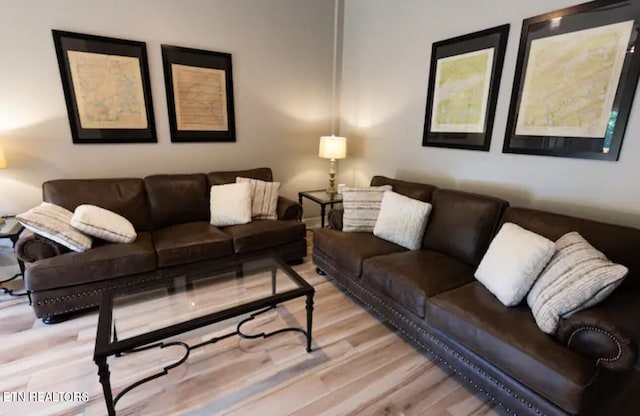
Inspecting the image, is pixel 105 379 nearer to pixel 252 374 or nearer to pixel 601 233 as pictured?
pixel 252 374

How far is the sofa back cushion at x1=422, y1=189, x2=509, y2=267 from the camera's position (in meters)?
2.18

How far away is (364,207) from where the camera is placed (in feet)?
9.09

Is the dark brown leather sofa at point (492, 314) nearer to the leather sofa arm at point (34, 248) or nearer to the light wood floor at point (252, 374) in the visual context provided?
the light wood floor at point (252, 374)

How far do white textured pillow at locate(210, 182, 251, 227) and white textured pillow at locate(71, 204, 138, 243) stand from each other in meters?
0.72

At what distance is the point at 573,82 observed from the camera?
2.04m

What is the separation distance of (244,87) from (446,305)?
297cm

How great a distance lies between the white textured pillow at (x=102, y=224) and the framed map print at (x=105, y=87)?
2.90ft

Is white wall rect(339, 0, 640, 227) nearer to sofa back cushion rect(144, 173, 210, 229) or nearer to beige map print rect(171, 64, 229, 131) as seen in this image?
beige map print rect(171, 64, 229, 131)

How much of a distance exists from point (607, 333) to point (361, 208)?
5.84 ft

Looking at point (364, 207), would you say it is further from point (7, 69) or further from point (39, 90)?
point (7, 69)

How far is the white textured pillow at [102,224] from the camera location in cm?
227

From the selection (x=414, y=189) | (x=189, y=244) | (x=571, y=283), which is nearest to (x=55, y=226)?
(x=189, y=244)

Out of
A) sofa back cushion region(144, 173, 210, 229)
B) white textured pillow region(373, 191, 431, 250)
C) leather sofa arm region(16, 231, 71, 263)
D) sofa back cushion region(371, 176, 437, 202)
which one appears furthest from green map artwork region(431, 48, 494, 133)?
leather sofa arm region(16, 231, 71, 263)

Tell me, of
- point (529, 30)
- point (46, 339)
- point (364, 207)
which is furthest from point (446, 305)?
point (46, 339)
